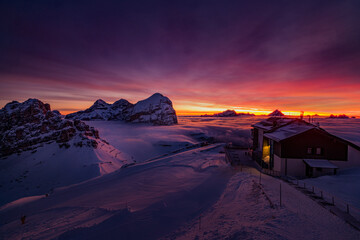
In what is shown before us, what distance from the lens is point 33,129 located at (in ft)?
139

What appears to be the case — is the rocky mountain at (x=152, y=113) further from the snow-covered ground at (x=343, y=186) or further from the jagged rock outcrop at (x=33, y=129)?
the snow-covered ground at (x=343, y=186)

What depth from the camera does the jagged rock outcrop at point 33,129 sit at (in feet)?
127

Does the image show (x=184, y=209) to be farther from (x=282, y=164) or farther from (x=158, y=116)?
(x=158, y=116)

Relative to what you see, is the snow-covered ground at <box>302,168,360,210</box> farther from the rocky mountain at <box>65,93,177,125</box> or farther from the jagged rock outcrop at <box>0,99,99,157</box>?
the rocky mountain at <box>65,93,177,125</box>

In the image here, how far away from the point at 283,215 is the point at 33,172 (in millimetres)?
42988

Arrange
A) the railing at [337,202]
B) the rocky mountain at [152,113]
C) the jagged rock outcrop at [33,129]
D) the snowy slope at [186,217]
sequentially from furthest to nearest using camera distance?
the rocky mountain at [152,113] → the jagged rock outcrop at [33,129] → the railing at [337,202] → the snowy slope at [186,217]

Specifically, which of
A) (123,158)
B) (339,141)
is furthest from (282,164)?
(123,158)

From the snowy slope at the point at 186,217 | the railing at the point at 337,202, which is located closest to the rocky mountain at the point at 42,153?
the snowy slope at the point at 186,217

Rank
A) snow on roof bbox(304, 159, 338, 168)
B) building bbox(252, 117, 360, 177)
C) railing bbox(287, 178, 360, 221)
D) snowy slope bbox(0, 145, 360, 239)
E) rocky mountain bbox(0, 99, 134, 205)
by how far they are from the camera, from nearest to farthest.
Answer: snowy slope bbox(0, 145, 360, 239) → railing bbox(287, 178, 360, 221) → snow on roof bbox(304, 159, 338, 168) → building bbox(252, 117, 360, 177) → rocky mountain bbox(0, 99, 134, 205)

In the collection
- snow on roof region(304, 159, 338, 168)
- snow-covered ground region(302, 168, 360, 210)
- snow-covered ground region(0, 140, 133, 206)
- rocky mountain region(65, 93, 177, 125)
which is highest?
rocky mountain region(65, 93, 177, 125)

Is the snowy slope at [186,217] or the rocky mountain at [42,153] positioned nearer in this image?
the snowy slope at [186,217]

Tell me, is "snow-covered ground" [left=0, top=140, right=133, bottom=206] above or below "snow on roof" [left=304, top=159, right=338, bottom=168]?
below

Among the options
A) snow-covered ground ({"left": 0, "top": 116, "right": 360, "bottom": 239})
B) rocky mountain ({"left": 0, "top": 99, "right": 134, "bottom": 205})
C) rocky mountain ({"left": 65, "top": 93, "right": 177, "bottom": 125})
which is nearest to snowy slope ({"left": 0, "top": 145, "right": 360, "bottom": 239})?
snow-covered ground ({"left": 0, "top": 116, "right": 360, "bottom": 239})

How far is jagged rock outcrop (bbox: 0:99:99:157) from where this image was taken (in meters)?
38.8
